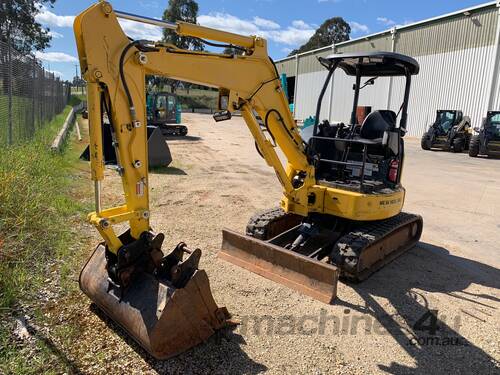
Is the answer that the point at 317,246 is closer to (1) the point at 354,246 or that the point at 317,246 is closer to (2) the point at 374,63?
(1) the point at 354,246

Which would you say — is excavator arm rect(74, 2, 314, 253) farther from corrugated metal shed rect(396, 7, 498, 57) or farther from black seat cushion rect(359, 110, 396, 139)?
corrugated metal shed rect(396, 7, 498, 57)

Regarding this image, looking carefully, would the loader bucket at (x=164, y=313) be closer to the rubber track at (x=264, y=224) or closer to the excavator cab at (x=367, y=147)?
the rubber track at (x=264, y=224)

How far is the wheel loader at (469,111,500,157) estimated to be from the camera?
17703 millimetres

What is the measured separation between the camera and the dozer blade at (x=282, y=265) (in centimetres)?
431

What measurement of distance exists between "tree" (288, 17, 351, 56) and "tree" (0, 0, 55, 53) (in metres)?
41.5

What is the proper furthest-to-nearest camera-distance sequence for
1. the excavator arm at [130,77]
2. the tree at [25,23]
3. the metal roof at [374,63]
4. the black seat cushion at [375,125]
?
the tree at [25,23] → the black seat cushion at [375,125] → the metal roof at [374,63] → the excavator arm at [130,77]

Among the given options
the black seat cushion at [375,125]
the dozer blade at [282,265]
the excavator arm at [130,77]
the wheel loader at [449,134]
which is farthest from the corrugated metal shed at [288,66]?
the excavator arm at [130,77]

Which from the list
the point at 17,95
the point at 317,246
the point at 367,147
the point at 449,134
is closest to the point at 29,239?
the point at 317,246

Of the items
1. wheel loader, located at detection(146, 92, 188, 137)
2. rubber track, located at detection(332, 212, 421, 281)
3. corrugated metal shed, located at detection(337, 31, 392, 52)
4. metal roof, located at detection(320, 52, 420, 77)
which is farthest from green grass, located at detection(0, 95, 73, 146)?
corrugated metal shed, located at detection(337, 31, 392, 52)

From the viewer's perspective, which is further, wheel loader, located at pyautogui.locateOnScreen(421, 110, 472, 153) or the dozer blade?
wheel loader, located at pyautogui.locateOnScreen(421, 110, 472, 153)

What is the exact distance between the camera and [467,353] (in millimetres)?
3572

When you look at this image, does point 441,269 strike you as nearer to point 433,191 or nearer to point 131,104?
point 131,104

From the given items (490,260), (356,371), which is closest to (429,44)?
(490,260)

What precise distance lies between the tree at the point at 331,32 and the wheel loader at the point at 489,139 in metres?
53.3
